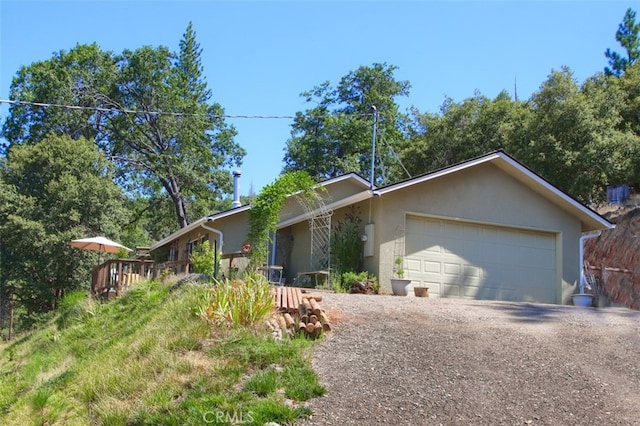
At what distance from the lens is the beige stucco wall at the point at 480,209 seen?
593 inches

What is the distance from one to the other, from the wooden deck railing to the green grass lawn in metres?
6.44

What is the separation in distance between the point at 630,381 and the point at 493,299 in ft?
28.0

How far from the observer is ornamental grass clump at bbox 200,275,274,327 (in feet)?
27.6

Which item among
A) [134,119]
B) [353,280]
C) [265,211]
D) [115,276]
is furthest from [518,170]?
[134,119]

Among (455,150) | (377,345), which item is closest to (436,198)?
(377,345)

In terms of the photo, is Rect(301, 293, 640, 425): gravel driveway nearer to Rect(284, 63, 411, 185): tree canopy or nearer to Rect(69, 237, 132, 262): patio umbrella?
Rect(69, 237, 132, 262): patio umbrella

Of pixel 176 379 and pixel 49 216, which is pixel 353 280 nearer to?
pixel 176 379

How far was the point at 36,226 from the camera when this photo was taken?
25.9 meters

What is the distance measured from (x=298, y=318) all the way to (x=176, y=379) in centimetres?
234

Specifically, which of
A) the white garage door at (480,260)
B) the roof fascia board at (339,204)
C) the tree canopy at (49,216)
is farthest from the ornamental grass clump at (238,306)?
the tree canopy at (49,216)

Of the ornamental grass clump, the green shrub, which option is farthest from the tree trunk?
the ornamental grass clump

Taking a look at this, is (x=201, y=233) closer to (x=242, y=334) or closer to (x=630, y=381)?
(x=242, y=334)

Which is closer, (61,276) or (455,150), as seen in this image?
(61,276)

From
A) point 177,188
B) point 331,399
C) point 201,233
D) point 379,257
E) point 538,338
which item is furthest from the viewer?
point 177,188
